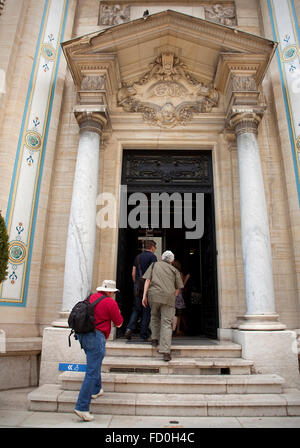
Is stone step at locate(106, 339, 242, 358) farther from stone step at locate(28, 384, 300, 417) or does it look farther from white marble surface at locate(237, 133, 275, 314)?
stone step at locate(28, 384, 300, 417)

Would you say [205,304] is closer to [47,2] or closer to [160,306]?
[160,306]

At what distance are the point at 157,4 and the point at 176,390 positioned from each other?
930cm

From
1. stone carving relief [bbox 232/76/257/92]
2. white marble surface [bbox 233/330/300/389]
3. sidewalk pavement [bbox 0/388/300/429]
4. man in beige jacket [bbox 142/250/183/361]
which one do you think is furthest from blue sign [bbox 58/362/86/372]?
stone carving relief [bbox 232/76/257/92]

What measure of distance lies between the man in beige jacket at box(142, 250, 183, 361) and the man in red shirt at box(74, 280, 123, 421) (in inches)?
44.1

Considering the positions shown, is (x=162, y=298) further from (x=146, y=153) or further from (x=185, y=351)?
(x=146, y=153)

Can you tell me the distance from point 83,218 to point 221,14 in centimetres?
685

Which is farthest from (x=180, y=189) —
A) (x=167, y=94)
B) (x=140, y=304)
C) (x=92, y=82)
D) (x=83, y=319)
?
(x=83, y=319)

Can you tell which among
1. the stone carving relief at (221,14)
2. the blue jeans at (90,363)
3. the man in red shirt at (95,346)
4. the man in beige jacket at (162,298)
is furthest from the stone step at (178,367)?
the stone carving relief at (221,14)

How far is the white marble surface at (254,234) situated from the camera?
5.40 meters

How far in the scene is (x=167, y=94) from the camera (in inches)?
296

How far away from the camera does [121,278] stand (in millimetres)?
6781

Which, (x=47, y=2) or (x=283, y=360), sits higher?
(x=47, y=2)
